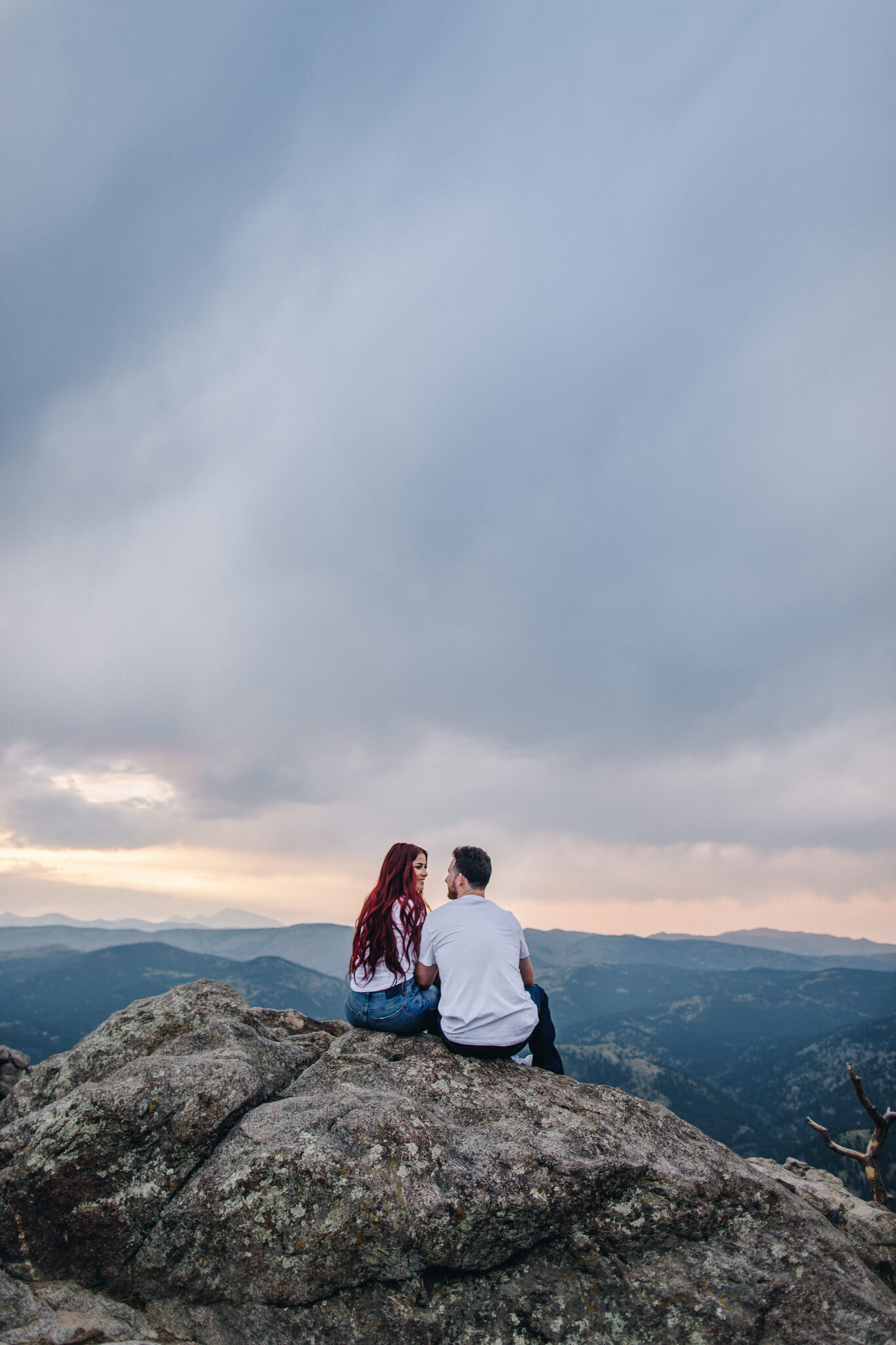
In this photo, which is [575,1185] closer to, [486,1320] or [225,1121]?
[486,1320]

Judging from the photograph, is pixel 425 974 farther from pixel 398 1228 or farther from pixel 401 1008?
pixel 398 1228

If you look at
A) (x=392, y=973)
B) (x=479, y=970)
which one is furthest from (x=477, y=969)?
(x=392, y=973)

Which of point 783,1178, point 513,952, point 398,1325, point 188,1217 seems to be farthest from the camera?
point 783,1178

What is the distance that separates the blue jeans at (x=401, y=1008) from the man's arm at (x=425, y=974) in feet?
1.03

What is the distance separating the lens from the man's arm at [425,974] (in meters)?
11.9

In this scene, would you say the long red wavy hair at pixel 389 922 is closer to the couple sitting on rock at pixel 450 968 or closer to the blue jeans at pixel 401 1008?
the couple sitting on rock at pixel 450 968

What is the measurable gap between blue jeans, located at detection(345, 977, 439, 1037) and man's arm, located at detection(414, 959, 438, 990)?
1.03ft

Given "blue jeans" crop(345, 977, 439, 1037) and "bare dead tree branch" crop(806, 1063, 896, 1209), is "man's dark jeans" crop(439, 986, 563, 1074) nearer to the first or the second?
"blue jeans" crop(345, 977, 439, 1037)

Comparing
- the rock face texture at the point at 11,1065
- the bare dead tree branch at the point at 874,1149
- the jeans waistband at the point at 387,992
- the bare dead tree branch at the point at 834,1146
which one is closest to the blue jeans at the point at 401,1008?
the jeans waistband at the point at 387,992

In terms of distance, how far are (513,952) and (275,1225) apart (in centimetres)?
493

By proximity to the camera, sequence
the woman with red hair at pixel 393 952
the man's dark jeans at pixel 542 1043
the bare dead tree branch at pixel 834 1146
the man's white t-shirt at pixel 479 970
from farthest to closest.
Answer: the bare dead tree branch at pixel 834 1146 → the man's dark jeans at pixel 542 1043 → the woman with red hair at pixel 393 952 → the man's white t-shirt at pixel 479 970

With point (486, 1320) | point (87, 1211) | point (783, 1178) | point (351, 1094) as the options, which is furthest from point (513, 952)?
point (783, 1178)

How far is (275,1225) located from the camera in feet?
29.1

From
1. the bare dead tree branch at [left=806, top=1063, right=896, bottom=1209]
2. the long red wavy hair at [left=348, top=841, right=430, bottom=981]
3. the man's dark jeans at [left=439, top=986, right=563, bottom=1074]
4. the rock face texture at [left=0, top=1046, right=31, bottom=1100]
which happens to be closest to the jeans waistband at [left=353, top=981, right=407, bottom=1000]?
the long red wavy hair at [left=348, top=841, right=430, bottom=981]
